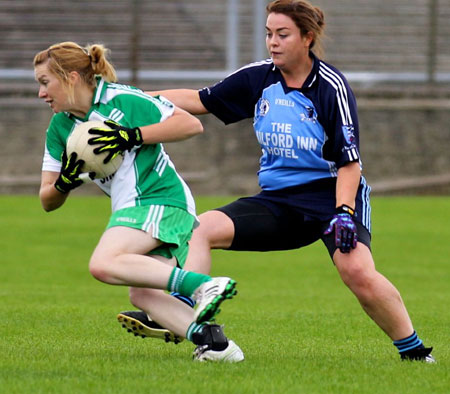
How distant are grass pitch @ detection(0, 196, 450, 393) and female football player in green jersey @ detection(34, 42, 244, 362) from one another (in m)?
0.30

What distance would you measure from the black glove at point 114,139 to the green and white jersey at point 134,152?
14cm

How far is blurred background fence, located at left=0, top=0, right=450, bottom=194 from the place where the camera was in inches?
826

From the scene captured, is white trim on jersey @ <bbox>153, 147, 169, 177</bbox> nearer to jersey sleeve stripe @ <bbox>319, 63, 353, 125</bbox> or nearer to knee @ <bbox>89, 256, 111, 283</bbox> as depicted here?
knee @ <bbox>89, 256, 111, 283</bbox>

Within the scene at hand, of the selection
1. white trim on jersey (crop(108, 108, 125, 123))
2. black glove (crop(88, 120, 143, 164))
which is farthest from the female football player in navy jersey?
black glove (crop(88, 120, 143, 164))

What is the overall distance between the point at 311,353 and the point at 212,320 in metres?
0.91

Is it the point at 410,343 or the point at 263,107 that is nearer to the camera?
the point at 410,343

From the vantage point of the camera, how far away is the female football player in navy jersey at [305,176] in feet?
18.4

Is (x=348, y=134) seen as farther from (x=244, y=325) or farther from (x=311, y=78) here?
(x=244, y=325)

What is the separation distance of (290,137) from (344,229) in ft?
2.05

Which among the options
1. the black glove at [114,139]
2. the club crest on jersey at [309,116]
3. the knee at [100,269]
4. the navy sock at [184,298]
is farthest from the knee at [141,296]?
the club crest on jersey at [309,116]

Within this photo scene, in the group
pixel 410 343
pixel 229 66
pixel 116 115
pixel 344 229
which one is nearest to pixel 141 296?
pixel 116 115

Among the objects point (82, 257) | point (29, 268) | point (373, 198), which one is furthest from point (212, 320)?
point (373, 198)

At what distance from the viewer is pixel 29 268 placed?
11805 millimetres

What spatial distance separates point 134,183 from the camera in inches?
214
